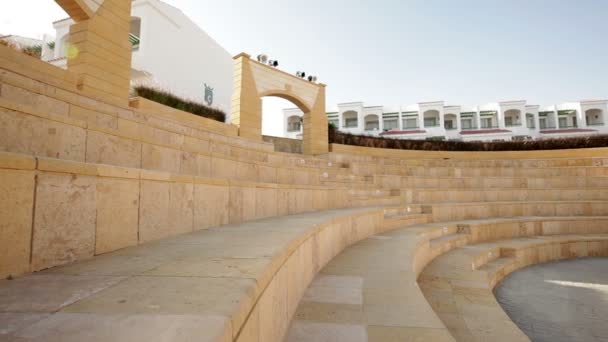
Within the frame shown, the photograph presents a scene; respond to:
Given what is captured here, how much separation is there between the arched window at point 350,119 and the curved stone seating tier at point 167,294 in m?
45.7

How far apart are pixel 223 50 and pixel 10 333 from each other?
25.1 meters

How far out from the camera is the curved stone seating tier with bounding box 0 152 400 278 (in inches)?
60.1

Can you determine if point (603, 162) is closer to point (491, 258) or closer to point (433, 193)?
point (433, 193)

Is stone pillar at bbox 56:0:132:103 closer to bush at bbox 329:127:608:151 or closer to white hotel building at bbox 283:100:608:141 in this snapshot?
bush at bbox 329:127:608:151

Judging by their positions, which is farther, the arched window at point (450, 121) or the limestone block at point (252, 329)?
the arched window at point (450, 121)

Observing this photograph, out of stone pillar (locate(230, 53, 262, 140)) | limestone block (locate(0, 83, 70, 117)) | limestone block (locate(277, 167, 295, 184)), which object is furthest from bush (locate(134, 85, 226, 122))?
limestone block (locate(0, 83, 70, 117))

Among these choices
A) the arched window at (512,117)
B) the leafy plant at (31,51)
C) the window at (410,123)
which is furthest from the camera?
the window at (410,123)

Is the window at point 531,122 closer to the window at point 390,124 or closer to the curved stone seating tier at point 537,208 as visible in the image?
the window at point 390,124

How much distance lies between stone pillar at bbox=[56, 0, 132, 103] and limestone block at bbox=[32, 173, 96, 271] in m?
5.09

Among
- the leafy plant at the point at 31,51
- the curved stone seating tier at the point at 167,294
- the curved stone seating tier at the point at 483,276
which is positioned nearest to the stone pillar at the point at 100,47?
the leafy plant at the point at 31,51

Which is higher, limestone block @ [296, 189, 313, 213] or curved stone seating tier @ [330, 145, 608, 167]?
curved stone seating tier @ [330, 145, 608, 167]

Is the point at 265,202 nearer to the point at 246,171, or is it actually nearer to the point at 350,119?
the point at 246,171

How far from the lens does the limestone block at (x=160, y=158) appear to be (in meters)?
3.17

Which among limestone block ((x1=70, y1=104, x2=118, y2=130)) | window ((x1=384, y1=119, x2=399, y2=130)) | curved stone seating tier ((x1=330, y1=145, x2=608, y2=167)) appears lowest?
limestone block ((x1=70, y1=104, x2=118, y2=130))
